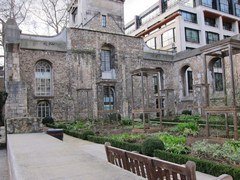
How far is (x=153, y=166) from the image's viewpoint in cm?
347

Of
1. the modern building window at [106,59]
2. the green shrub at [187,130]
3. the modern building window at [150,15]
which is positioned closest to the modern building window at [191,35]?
the modern building window at [150,15]

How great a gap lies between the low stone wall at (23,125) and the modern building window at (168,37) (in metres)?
28.9

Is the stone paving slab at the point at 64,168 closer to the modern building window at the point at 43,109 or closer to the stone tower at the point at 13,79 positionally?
the stone tower at the point at 13,79

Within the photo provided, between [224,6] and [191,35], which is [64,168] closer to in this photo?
[191,35]

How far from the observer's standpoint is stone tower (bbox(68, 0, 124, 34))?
2980cm

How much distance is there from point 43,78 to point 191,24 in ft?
80.2

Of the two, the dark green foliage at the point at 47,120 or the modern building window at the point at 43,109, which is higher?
the modern building window at the point at 43,109

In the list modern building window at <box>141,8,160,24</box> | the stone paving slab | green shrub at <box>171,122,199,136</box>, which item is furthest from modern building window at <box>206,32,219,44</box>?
the stone paving slab

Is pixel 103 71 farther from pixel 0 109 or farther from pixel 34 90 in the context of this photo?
pixel 0 109

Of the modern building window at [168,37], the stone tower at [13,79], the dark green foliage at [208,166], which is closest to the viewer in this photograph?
the dark green foliage at [208,166]

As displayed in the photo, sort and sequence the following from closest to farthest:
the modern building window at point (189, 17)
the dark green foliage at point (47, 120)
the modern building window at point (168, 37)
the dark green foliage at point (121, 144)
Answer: the dark green foliage at point (121, 144) < the dark green foliage at point (47, 120) < the modern building window at point (168, 37) < the modern building window at point (189, 17)

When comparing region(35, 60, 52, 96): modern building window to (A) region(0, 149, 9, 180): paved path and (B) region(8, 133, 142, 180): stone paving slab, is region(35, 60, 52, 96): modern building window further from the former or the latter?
(B) region(8, 133, 142, 180): stone paving slab

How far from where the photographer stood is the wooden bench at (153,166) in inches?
109

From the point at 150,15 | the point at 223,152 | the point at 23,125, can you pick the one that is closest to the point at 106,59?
the point at 23,125
